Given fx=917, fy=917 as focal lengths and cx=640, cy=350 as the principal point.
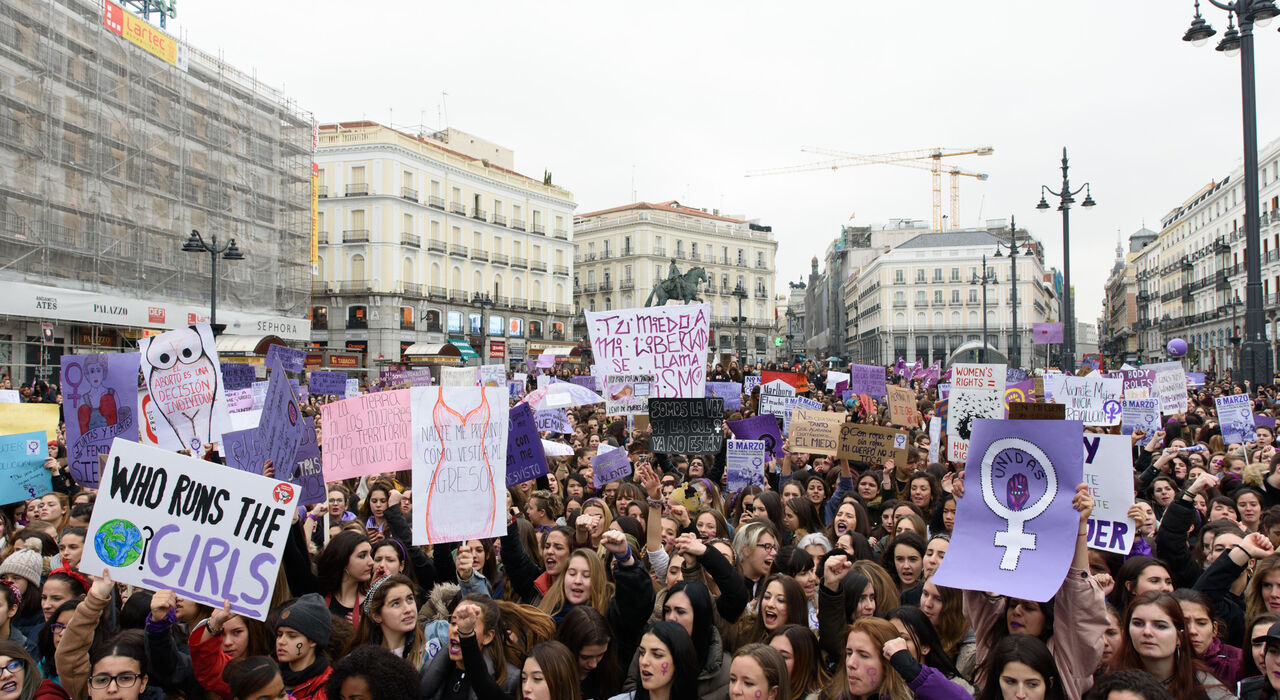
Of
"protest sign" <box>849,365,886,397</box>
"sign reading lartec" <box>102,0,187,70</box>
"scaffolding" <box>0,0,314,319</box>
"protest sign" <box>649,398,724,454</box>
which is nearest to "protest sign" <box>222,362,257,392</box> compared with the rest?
"protest sign" <box>649,398,724,454</box>

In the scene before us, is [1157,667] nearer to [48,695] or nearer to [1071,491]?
[1071,491]

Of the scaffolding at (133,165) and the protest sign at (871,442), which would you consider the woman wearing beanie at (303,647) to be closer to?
the protest sign at (871,442)

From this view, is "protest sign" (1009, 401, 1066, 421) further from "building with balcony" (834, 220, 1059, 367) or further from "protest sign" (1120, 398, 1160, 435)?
"building with balcony" (834, 220, 1059, 367)

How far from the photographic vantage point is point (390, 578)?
Answer: 443 centimetres

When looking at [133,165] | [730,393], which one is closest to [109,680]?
[730,393]

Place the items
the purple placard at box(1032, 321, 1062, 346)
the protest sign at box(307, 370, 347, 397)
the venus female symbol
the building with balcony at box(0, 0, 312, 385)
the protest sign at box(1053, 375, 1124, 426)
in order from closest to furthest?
1. the venus female symbol
2. the protest sign at box(1053, 375, 1124, 426)
3. the protest sign at box(307, 370, 347, 397)
4. the building with balcony at box(0, 0, 312, 385)
5. the purple placard at box(1032, 321, 1062, 346)

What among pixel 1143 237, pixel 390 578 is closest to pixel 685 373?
pixel 390 578

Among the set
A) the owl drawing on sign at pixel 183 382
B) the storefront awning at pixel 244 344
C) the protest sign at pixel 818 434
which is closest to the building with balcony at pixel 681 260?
the storefront awning at pixel 244 344

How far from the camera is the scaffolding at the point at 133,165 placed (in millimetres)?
25891

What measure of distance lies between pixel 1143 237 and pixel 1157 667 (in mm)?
125759

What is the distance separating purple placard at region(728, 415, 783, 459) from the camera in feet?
33.2

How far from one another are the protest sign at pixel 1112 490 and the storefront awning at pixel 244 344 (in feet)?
91.2

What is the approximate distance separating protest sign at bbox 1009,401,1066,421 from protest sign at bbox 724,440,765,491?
4.80 meters

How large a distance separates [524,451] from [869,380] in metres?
9.94
